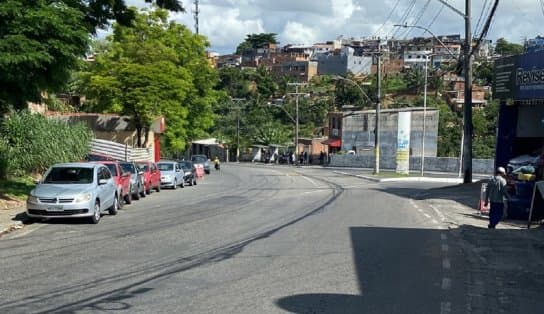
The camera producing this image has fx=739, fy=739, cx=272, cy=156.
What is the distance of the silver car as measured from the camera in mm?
18359

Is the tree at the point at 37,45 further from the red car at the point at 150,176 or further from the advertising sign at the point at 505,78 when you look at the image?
the advertising sign at the point at 505,78

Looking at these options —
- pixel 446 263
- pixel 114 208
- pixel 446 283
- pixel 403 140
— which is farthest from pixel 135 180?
pixel 403 140

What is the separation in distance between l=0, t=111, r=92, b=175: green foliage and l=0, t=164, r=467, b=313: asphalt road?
1237 centimetres

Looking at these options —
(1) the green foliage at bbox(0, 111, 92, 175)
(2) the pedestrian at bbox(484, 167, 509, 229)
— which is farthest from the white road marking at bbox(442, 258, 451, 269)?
(1) the green foliage at bbox(0, 111, 92, 175)

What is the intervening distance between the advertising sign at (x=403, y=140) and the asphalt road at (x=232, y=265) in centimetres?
3386

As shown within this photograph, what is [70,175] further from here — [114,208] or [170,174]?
[170,174]

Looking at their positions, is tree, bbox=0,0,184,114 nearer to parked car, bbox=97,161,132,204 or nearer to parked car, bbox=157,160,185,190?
parked car, bbox=97,161,132,204

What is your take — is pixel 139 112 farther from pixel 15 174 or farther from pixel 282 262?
pixel 282 262

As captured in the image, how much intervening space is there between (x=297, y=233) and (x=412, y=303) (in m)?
7.97

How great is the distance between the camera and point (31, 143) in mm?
32469

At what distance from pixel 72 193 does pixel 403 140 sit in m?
40.1

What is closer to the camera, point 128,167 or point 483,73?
point 128,167

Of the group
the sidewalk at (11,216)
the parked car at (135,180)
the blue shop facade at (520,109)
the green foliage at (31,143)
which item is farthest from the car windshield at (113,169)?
the blue shop facade at (520,109)

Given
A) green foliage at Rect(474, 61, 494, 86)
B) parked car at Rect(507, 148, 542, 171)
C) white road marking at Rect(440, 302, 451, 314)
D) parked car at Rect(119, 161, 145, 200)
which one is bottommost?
white road marking at Rect(440, 302, 451, 314)
